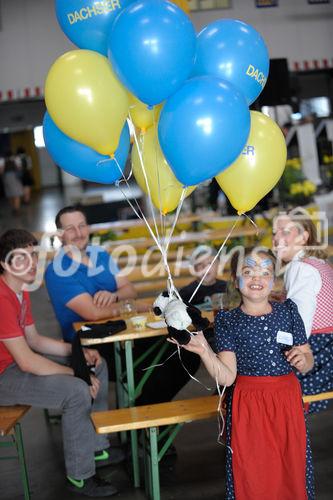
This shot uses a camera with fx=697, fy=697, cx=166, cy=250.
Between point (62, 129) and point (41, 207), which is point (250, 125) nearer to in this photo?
point (62, 129)

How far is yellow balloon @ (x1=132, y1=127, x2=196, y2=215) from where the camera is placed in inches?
112

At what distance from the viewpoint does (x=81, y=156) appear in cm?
277

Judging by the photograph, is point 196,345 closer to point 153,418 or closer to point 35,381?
point 153,418

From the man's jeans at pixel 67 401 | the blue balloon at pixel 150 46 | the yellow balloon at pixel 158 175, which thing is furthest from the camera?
the man's jeans at pixel 67 401

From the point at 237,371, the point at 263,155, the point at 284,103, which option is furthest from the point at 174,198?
the point at 284,103

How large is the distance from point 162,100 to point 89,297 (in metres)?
1.57

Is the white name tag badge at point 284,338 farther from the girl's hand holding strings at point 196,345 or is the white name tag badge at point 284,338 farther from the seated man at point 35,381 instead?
the seated man at point 35,381

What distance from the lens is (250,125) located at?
8.61ft

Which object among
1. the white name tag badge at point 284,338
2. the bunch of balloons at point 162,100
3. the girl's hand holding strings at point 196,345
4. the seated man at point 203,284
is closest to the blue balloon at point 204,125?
the bunch of balloons at point 162,100

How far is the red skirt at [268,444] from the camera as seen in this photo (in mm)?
2664

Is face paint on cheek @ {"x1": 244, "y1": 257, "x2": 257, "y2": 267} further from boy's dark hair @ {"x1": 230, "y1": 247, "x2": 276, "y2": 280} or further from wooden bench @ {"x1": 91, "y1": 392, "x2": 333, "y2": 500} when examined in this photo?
wooden bench @ {"x1": 91, "y1": 392, "x2": 333, "y2": 500}

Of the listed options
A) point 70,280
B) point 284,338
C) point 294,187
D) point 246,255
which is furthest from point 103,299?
point 294,187

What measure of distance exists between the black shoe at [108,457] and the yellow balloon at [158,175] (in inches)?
57.6

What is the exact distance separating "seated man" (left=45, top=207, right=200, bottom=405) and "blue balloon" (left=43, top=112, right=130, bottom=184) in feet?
3.54
